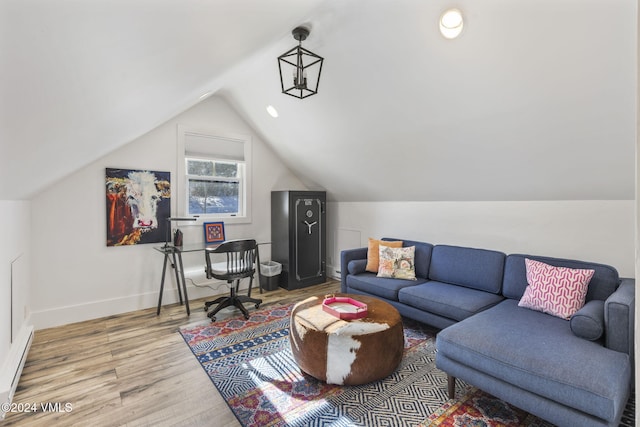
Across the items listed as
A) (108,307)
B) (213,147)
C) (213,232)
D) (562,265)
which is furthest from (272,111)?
(562,265)

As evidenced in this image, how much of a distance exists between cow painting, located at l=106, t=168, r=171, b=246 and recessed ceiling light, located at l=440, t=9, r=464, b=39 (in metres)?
3.41

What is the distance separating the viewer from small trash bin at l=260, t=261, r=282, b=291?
4406 mm

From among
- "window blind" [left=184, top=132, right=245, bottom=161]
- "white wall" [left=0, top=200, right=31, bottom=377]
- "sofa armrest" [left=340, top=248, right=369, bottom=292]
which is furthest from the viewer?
"window blind" [left=184, top=132, right=245, bottom=161]

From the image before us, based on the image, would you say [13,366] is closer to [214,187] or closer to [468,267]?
[214,187]

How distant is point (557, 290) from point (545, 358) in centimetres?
89

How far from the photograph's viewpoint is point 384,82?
263cm

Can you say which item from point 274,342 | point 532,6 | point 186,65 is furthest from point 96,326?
point 532,6

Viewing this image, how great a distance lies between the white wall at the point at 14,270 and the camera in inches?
78.5

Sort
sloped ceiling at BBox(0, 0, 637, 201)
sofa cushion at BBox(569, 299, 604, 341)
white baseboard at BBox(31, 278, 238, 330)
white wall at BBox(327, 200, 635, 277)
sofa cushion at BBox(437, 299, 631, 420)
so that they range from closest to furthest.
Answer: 1. sloped ceiling at BBox(0, 0, 637, 201)
2. sofa cushion at BBox(437, 299, 631, 420)
3. sofa cushion at BBox(569, 299, 604, 341)
4. white wall at BBox(327, 200, 635, 277)
5. white baseboard at BBox(31, 278, 238, 330)

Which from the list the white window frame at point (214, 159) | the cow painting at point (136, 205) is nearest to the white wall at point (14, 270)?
the cow painting at point (136, 205)

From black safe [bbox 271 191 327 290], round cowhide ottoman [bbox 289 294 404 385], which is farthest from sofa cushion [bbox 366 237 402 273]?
round cowhide ottoman [bbox 289 294 404 385]

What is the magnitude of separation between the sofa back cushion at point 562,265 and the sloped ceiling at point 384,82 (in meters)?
0.62

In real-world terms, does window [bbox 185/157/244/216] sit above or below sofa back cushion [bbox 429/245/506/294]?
above

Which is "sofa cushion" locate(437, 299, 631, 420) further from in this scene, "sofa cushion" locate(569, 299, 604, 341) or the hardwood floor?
the hardwood floor
